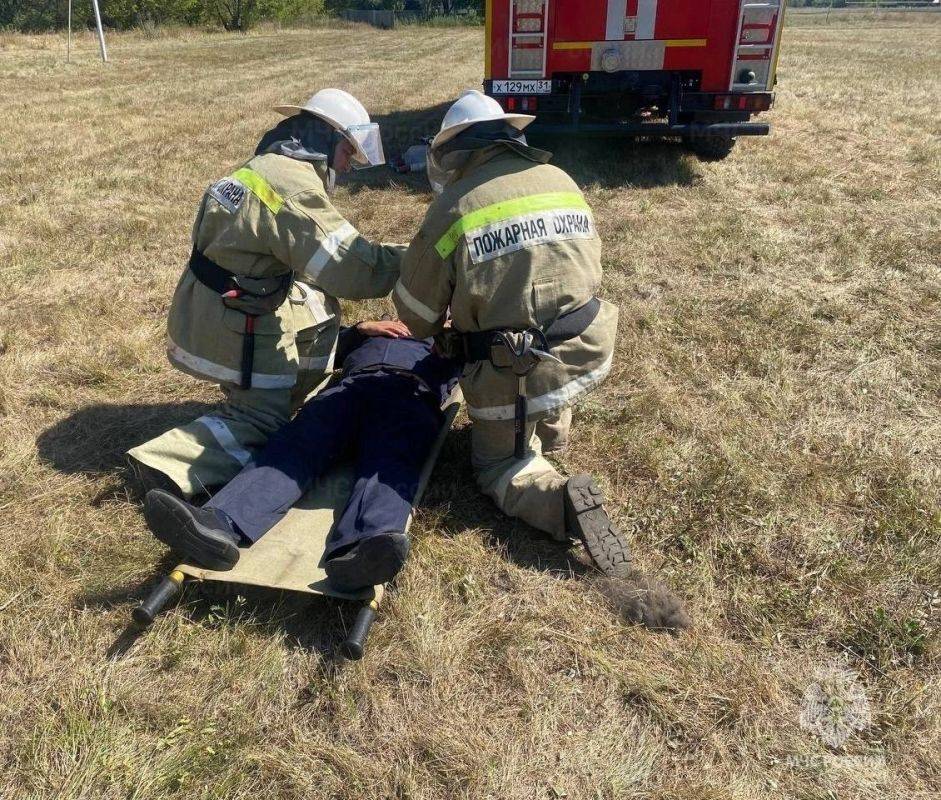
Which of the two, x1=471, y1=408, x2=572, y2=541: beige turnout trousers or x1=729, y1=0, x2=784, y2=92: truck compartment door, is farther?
x1=729, y1=0, x2=784, y2=92: truck compartment door

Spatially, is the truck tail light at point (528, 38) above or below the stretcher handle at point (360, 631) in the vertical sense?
above

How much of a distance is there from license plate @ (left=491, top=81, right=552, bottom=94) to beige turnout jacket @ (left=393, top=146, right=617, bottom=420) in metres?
4.56

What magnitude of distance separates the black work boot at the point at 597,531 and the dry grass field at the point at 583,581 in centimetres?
13

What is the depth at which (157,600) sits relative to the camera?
2285mm

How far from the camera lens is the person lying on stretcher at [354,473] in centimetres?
230

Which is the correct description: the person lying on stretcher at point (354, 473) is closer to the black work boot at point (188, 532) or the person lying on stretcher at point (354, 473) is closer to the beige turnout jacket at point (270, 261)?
the black work boot at point (188, 532)

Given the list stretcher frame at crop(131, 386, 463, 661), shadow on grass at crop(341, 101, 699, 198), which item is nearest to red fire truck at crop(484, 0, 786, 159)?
shadow on grass at crop(341, 101, 699, 198)

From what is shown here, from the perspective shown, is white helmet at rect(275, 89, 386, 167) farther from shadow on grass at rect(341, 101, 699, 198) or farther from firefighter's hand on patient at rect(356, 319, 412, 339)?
shadow on grass at rect(341, 101, 699, 198)

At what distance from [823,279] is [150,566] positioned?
15.2 feet

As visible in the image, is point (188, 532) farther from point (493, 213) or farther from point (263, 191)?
point (493, 213)

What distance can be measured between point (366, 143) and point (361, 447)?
51.9 inches

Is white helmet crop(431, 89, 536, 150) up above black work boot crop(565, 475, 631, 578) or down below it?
above

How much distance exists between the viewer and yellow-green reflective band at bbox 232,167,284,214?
9.30ft

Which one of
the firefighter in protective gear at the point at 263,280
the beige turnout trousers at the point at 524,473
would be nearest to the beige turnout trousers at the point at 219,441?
the firefighter in protective gear at the point at 263,280
